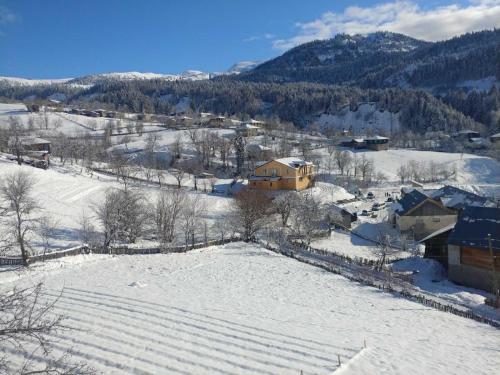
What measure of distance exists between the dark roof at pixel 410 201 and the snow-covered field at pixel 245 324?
67.0 feet

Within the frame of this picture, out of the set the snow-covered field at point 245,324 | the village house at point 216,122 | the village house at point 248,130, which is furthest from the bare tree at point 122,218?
the village house at point 216,122

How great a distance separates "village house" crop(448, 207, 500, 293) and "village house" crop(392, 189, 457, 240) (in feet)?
48.7

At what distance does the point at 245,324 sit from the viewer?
1809cm

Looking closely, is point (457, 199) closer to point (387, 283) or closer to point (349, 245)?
point (349, 245)

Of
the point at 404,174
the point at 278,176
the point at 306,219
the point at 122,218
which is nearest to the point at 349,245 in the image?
the point at 306,219

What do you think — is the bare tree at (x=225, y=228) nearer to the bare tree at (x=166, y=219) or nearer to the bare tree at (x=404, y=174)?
the bare tree at (x=166, y=219)

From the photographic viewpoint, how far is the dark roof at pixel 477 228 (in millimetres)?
27844

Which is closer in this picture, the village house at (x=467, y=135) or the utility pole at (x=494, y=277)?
the utility pole at (x=494, y=277)

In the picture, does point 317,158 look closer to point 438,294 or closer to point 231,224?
point 231,224

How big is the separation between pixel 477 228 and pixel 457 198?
61.6 feet

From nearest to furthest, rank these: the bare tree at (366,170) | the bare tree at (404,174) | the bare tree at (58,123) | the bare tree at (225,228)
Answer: the bare tree at (225,228)
the bare tree at (366,170)
the bare tree at (404,174)
the bare tree at (58,123)

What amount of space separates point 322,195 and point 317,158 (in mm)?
34800

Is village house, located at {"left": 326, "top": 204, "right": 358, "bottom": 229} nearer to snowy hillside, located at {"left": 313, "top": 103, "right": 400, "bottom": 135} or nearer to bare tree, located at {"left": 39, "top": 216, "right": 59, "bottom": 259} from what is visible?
bare tree, located at {"left": 39, "top": 216, "right": 59, "bottom": 259}

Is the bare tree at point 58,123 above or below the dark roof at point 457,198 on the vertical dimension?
above
